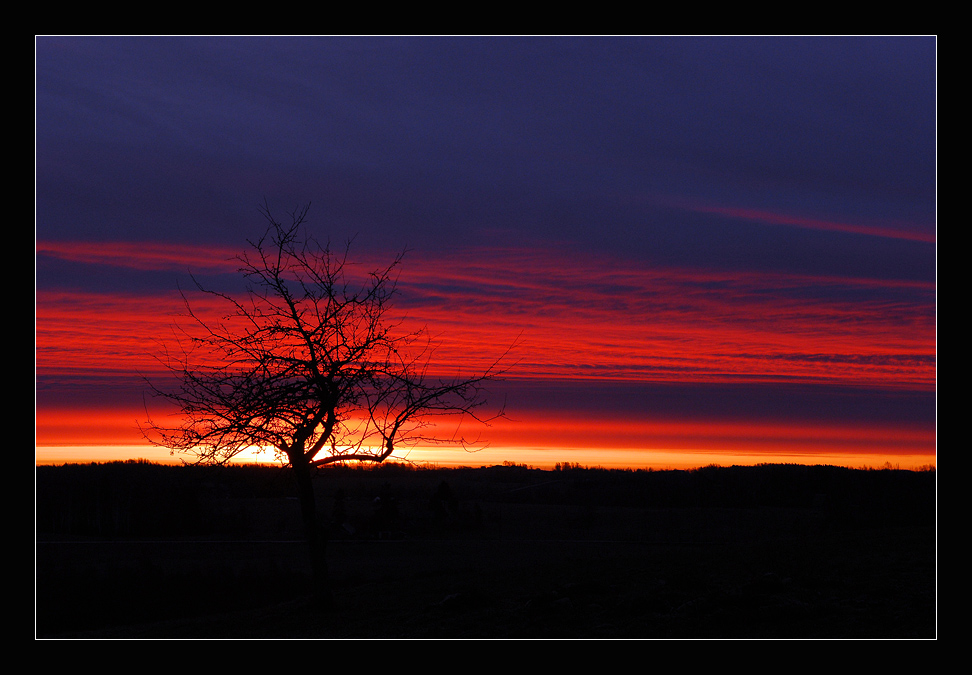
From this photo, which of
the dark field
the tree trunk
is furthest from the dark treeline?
the tree trunk

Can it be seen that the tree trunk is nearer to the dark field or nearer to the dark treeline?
the dark field

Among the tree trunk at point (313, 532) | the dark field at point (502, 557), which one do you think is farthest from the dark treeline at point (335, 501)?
the tree trunk at point (313, 532)

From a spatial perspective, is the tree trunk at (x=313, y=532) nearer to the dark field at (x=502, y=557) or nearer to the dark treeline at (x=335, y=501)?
the dark field at (x=502, y=557)

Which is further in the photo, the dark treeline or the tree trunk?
the dark treeline

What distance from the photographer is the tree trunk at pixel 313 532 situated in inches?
615

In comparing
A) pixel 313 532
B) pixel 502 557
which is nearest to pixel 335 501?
pixel 502 557

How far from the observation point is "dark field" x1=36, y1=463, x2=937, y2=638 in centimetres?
1334

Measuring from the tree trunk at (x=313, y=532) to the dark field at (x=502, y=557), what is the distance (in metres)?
0.31

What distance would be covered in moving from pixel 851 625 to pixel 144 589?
88.2 ft

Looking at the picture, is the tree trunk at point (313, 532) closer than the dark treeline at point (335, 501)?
Yes

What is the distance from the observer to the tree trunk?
15.6m

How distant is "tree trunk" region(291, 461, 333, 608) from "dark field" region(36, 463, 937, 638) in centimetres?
31

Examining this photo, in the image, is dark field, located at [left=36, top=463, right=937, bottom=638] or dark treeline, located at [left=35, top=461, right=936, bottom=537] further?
dark treeline, located at [left=35, top=461, right=936, bottom=537]

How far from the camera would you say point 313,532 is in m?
15.8
